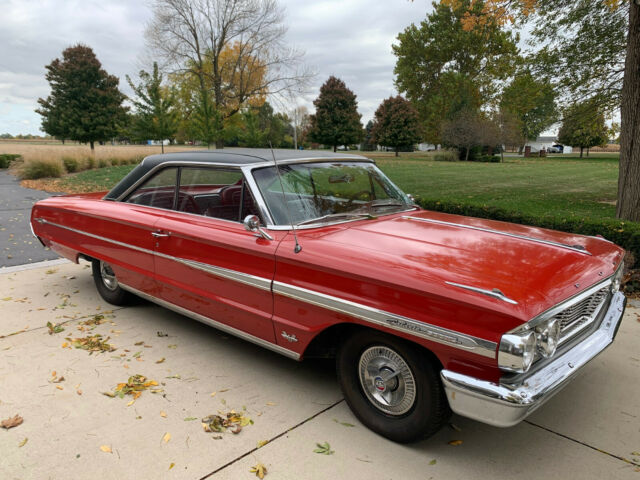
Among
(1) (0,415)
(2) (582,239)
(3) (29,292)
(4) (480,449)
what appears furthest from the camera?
(3) (29,292)

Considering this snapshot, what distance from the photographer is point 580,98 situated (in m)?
11.6

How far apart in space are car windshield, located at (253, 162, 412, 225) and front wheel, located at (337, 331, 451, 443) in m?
1.00

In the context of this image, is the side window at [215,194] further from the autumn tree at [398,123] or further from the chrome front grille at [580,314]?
the autumn tree at [398,123]

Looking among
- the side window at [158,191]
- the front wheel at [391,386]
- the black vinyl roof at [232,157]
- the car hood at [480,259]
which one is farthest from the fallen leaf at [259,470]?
the side window at [158,191]

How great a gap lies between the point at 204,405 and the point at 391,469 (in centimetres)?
132

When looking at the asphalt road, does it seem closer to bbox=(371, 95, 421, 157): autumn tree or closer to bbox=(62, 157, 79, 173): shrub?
bbox=(62, 157, 79, 173): shrub

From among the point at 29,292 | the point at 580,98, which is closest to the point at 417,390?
the point at 29,292

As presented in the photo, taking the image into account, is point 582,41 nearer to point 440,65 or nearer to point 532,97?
point 532,97

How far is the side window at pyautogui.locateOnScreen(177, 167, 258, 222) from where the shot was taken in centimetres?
341

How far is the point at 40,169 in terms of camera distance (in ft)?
64.7

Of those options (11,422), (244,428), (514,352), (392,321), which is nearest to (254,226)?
(392,321)

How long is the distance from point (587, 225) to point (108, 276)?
226 inches

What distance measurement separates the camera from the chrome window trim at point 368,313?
7.11 ft

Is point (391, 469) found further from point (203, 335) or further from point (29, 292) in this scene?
point (29, 292)
